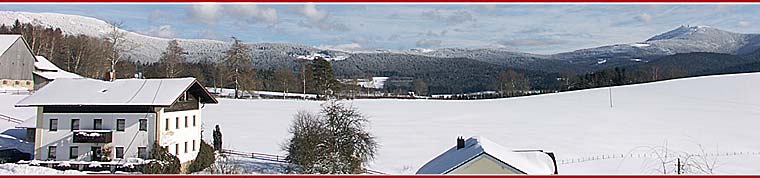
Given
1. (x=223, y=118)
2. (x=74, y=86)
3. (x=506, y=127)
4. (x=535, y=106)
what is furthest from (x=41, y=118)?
(x=535, y=106)

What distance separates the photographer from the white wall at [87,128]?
25.5 m

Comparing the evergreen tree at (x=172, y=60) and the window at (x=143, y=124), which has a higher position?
the evergreen tree at (x=172, y=60)

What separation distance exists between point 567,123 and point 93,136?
31245 millimetres

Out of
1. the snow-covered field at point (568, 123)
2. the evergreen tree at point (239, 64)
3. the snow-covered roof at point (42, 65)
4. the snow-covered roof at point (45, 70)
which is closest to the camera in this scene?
the snow-covered field at point (568, 123)

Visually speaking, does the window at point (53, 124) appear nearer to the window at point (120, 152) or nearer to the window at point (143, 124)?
the window at point (120, 152)

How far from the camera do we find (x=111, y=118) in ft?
84.7

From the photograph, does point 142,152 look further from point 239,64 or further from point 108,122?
point 239,64

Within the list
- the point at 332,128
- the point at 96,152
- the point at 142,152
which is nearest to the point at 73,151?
the point at 96,152

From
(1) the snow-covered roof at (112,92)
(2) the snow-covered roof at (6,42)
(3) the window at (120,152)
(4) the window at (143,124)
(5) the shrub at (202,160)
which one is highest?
(2) the snow-covered roof at (6,42)

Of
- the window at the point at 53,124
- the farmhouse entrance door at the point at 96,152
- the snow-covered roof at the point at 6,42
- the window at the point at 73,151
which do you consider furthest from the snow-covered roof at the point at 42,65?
the farmhouse entrance door at the point at 96,152

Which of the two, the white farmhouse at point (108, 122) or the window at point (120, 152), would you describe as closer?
the white farmhouse at point (108, 122)

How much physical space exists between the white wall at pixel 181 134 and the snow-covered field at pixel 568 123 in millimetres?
4794

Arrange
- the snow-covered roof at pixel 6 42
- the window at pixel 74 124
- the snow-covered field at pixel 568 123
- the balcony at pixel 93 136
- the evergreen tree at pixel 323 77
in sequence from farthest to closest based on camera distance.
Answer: the evergreen tree at pixel 323 77 < the snow-covered roof at pixel 6 42 < the snow-covered field at pixel 568 123 < the window at pixel 74 124 < the balcony at pixel 93 136

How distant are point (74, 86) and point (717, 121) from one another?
132 ft
